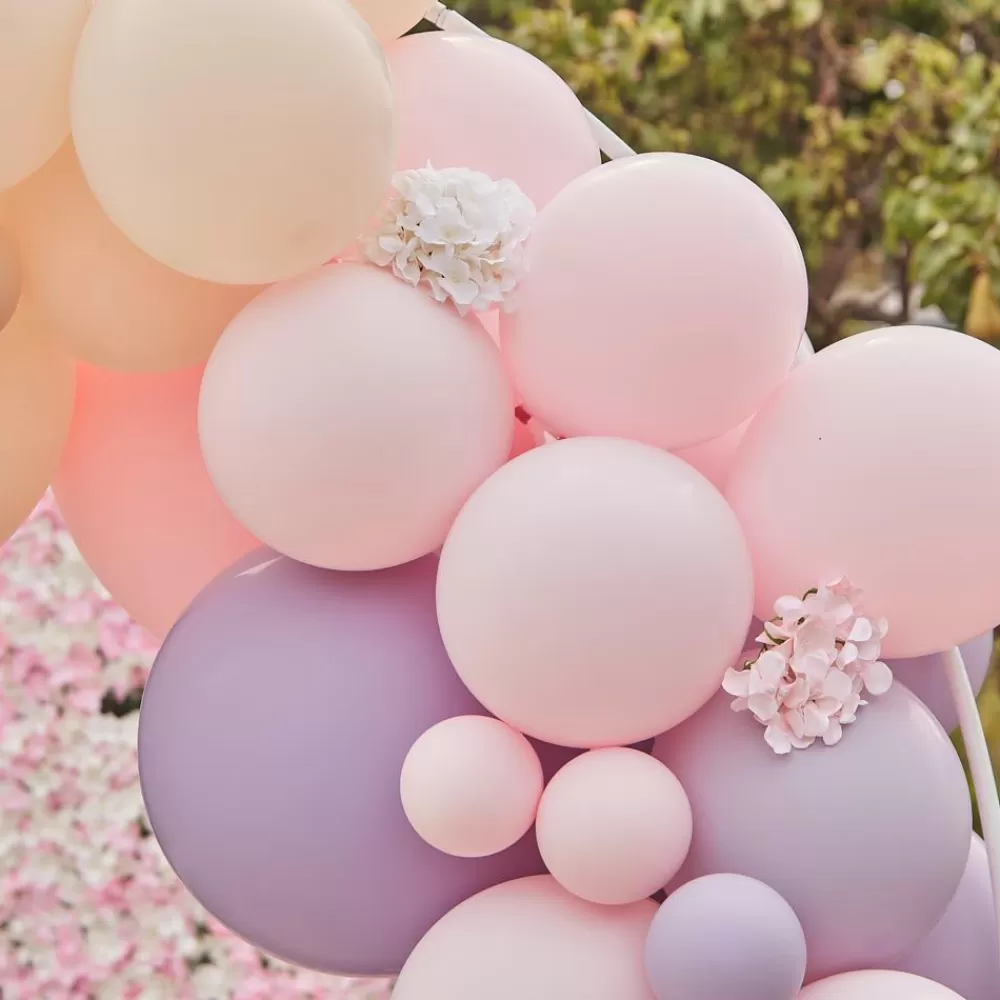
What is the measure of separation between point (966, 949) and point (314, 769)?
531 millimetres

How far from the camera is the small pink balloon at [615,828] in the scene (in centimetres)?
80

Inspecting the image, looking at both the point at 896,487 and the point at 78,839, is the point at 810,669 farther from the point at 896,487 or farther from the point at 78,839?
the point at 78,839

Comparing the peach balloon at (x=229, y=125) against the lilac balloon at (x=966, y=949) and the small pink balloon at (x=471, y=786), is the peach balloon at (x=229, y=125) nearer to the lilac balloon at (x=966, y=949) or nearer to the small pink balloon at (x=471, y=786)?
the small pink balloon at (x=471, y=786)

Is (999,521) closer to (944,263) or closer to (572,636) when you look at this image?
(572,636)

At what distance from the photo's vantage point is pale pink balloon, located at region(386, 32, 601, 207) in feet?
3.14

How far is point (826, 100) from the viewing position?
244 cm

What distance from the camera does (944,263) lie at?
2.16 metres

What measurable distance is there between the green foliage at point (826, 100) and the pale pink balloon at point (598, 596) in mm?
1523

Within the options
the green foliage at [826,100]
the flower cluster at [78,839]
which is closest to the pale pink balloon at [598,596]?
the flower cluster at [78,839]

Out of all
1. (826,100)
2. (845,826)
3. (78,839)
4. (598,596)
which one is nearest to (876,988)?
(845,826)

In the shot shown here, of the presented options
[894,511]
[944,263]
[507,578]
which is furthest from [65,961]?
[944,263]

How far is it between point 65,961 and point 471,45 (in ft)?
5.25

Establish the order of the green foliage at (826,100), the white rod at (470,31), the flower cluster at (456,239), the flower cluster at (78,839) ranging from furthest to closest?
1. the green foliage at (826,100)
2. the flower cluster at (78,839)
3. the white rod at (470,31)
4. the flower cluster at (456,239)

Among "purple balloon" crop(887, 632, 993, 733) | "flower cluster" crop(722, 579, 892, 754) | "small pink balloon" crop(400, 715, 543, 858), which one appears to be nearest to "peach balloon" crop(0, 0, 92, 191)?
"small pink balloon" crop(400, 715, 543, 858)
